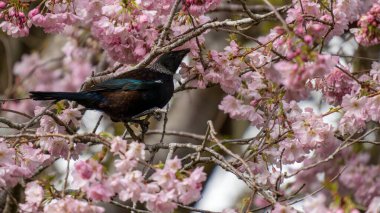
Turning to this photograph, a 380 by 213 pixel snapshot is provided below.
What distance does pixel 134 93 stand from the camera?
17.9 ft

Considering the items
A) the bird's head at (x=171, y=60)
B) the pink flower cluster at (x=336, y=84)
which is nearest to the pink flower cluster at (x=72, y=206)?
the pink flower cluster at (x=336, y=84)

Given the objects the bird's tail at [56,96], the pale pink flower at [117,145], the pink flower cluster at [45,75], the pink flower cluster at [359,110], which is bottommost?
the pale pink flower at [117,145]

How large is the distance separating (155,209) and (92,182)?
1.04 ft

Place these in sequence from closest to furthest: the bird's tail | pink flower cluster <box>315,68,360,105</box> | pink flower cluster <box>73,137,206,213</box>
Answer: pink flower cluster <box>73,137,206,213</box> → the bird's tail → pink flower cluster <box>315,68,360,105</box>

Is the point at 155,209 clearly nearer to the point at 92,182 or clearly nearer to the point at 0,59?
the point at 92,182

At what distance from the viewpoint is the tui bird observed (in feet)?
17.5

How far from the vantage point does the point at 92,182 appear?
3406mm

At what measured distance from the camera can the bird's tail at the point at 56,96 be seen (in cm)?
468

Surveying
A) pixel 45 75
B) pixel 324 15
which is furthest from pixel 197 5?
pixel 45 75

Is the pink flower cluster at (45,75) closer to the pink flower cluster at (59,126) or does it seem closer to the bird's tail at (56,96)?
the bird's tail at (56,96)

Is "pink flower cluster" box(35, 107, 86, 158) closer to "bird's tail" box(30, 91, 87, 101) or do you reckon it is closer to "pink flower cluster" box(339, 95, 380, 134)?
"bird's tail" box(30, 91, 87, 101)

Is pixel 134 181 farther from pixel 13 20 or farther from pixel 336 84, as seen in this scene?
pixel 336 84

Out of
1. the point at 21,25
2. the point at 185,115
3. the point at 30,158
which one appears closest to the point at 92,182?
the point at 30,158

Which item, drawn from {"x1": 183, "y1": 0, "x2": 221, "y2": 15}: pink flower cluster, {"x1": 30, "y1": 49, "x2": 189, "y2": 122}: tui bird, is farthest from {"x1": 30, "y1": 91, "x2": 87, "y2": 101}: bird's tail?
{"x1": 183, "y1": 0, "x2": 221, "y2": 15}: pink flower cluster
